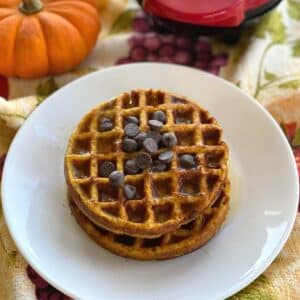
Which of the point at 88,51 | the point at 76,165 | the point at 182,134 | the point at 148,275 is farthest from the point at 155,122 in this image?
the point at 88,51

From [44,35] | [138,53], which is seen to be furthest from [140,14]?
[44,35]

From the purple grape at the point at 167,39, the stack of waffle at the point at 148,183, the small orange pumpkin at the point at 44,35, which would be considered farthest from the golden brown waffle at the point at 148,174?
the purple grape at the point at 167,39

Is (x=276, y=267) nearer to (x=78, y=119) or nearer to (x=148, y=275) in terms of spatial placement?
(x=148, y=275)

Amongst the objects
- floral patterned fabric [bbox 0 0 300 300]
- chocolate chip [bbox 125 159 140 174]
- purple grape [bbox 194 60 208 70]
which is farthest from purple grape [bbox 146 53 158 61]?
chocolate chip [bbox 125 159 140 174]

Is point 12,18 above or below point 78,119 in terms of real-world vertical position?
above

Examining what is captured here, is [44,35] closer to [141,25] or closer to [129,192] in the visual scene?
[141,25]

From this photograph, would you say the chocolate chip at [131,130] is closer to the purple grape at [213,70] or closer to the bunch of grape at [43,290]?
the bunch of grape at [43,290]
